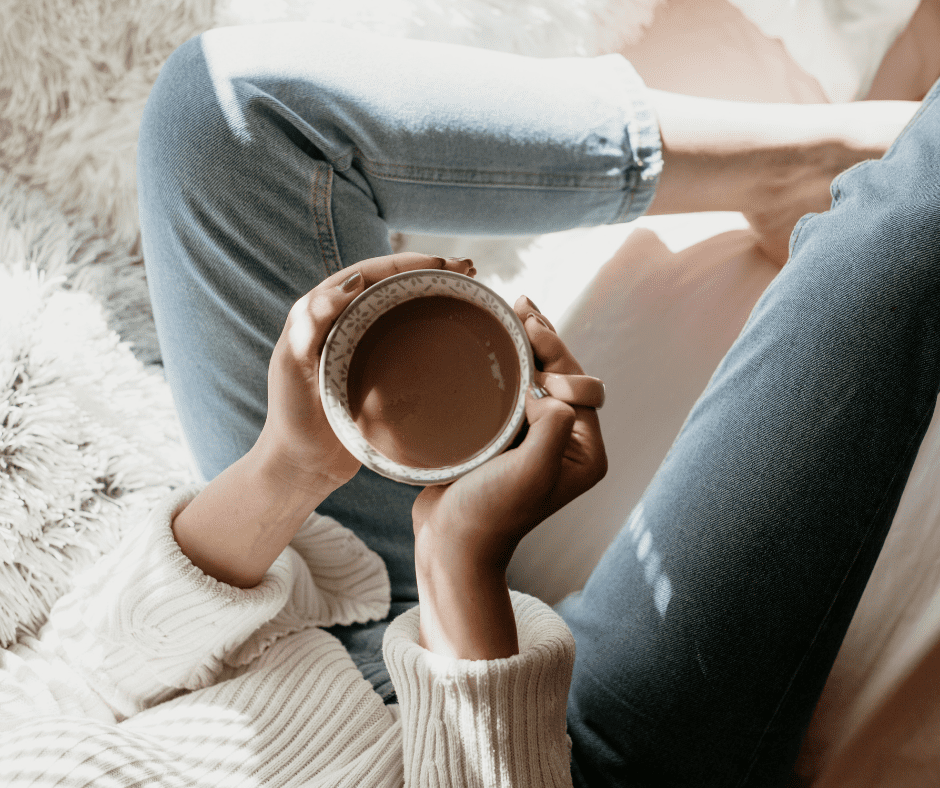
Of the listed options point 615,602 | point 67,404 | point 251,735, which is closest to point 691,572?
point 615,602

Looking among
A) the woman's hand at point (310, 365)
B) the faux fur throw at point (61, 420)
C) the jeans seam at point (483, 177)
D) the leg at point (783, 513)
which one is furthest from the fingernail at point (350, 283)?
the faux fur throw at point (61, 420)

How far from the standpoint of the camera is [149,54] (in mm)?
1087

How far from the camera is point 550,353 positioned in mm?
554

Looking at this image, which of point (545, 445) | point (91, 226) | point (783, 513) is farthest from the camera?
point (91, 226)

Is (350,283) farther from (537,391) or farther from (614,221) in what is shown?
(614,221)

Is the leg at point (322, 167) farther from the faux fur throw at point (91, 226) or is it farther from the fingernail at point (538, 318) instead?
the fingernail at point (538, 318)

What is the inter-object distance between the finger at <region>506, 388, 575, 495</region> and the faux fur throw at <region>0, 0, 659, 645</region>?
64 cm

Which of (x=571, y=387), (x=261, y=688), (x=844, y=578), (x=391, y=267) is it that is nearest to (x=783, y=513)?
(x=844, y=578)

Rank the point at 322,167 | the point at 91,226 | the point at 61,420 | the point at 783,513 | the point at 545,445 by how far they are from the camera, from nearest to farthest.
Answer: the point at 545,445 → the point at 783,513 → the point at 322,167 → the point at 61,420 → the point at 91,226

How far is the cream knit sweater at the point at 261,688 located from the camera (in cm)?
59

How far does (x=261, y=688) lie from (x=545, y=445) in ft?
1.44

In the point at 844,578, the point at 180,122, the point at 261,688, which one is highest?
the point at 180,122

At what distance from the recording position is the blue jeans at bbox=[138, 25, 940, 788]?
65cm

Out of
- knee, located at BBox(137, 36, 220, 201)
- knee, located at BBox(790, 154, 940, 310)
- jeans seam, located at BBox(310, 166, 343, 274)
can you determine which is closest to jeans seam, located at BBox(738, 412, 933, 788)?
knee, located at BBox(790, 154, 940, 310)
